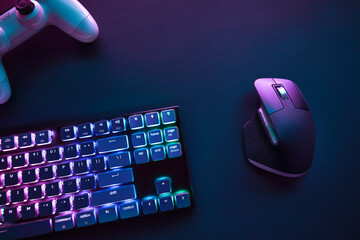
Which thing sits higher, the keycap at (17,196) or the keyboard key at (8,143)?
the keyboard key at (8,143)

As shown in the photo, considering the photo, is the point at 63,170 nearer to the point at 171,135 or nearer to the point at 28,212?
the point at 28,212

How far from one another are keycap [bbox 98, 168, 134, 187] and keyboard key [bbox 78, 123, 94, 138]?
0.09 m

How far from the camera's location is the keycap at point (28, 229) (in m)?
0.56

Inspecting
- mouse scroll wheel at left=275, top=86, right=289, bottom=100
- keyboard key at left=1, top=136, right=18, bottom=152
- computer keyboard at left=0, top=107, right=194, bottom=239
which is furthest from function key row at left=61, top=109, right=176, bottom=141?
mouse scroll wheel at left=275, top=86, right=289, bottom=100

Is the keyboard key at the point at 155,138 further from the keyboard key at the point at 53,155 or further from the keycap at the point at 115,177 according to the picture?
the keyboard key at the point at 53,155

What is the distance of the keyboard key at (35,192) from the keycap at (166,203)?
25cm

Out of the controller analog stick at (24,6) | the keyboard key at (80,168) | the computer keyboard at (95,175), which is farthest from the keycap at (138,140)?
the controller analog stick at (24,6)

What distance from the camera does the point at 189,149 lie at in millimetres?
628

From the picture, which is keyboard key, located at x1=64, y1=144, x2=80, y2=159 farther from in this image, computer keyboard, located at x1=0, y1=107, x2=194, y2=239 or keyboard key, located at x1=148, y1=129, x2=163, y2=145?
keyboard key, located at x1=148, y1=129, x2=163, y2=145

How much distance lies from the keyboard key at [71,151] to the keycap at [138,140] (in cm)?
12

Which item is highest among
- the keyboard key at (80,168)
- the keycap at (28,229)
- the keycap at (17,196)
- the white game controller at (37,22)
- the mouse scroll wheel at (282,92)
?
the white game controller at (37,22)

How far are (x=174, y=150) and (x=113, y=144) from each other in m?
0.13

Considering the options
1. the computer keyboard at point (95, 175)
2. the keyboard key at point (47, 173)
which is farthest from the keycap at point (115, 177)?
the keyboard key at point (47, 173)

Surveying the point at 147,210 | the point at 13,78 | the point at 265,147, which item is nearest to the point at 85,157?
the point at 147,210
